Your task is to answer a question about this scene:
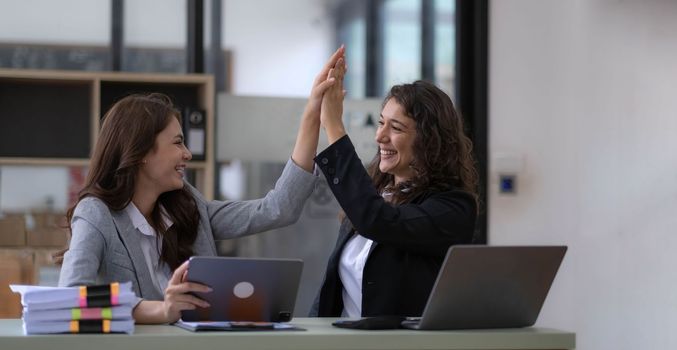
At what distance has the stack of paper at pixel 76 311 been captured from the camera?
214 cm

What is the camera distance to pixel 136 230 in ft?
8.91

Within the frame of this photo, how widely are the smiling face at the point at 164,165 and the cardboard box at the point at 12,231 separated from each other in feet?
9.05

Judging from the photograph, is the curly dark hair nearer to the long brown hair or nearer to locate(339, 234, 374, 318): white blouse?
locate(339, 234, 374, 318): white blouse

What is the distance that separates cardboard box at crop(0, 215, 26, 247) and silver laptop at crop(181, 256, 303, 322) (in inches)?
127

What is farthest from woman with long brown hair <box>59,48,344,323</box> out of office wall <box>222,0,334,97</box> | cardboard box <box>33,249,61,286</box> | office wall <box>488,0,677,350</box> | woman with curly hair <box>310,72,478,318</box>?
office wall <box>488,0,677,350</box>

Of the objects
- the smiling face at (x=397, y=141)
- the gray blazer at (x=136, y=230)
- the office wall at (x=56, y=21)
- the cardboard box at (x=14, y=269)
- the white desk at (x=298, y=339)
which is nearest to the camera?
the white desk at (x=298, y=339)

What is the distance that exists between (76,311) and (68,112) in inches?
138

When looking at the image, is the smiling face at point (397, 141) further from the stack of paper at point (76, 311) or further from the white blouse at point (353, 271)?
the stack of paper at point (76, 311)

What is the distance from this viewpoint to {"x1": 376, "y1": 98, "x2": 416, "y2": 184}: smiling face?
2.92 meters

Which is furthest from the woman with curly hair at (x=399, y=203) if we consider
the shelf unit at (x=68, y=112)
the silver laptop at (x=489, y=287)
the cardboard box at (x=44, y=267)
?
the cardboard box at (x=44, y=267)

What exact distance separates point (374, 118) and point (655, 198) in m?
1.52

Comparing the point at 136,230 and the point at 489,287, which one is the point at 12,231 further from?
the point at 489,287

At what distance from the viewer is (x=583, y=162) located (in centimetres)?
568

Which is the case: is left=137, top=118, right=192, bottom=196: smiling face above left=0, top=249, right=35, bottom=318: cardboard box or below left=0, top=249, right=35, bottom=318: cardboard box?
above
